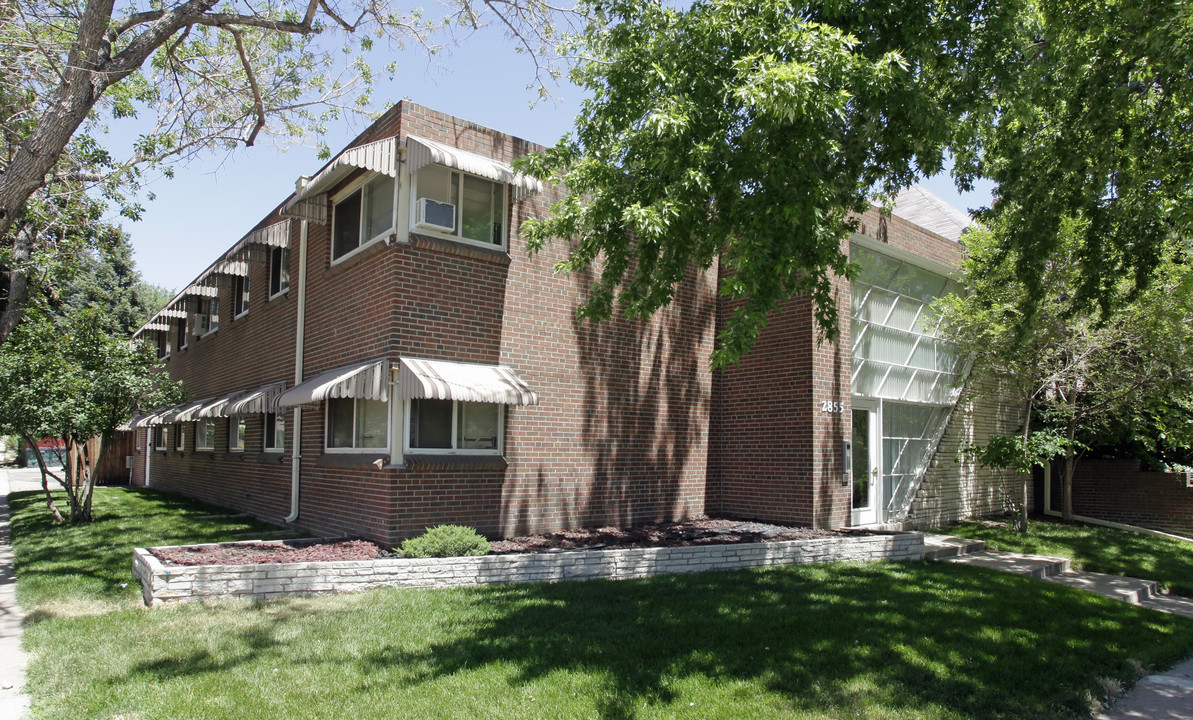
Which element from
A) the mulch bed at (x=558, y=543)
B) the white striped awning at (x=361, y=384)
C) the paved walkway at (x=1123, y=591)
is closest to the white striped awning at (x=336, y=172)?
the white striped awning at (x=361, y=384)

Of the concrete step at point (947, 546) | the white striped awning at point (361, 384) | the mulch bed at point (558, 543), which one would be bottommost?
the concrete step at point (947, 546)

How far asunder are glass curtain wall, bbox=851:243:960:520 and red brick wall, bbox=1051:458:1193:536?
5386 millimetres

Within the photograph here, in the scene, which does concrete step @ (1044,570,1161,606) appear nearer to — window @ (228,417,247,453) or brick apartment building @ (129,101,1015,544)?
brick apartment building @ (129,101,1015,544)

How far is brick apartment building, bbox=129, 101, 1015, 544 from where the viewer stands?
33.2ft

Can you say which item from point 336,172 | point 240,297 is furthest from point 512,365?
point 240,297

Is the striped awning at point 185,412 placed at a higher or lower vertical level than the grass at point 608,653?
higher

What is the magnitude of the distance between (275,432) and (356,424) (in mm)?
3995

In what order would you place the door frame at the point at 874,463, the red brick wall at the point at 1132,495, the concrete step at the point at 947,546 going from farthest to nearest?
the red brick wall at the point at 1132,495 < the door frame at the point at 874,463 < the concrete step at the point at 947,546

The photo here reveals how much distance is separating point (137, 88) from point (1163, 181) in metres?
15.7

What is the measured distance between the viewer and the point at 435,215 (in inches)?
411

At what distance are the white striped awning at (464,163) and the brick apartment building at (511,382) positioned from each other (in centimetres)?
4

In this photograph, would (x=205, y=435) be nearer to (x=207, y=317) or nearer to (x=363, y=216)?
(x=207, y=317)

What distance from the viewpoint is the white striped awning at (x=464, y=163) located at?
31.3ft

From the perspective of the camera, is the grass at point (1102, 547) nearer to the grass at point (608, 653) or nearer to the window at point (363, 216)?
the grass at point (608, 653)
